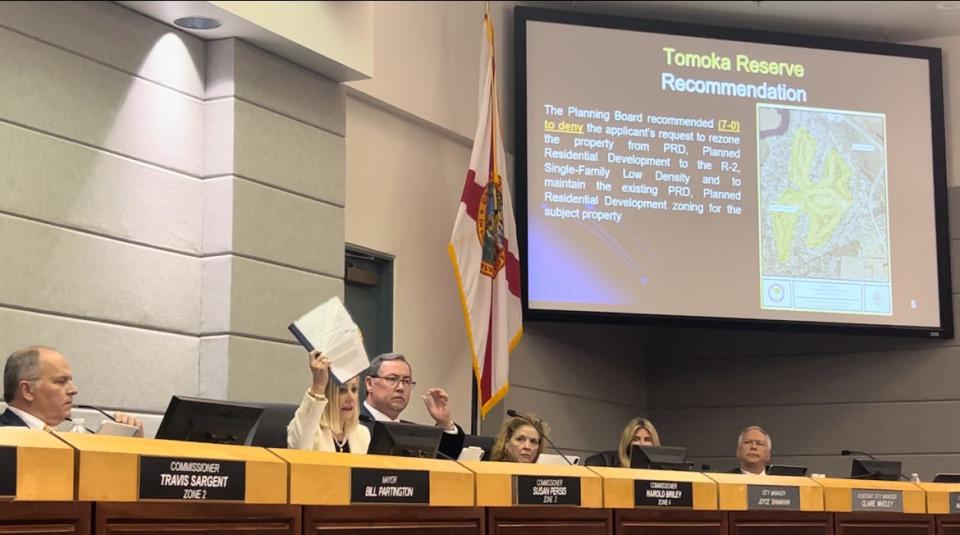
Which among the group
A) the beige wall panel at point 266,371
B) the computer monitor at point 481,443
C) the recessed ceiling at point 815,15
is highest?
the recessed ceiling at point 815,15

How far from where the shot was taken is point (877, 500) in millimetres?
5008

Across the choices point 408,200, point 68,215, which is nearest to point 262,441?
point 68,215

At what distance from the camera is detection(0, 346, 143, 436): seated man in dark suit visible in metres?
3.90

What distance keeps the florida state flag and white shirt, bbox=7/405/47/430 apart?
11.4ft

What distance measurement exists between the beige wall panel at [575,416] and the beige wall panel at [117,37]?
2.99 metres

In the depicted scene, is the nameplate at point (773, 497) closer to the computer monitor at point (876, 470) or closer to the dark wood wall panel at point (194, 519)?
the computer monitor at point (876, 470)

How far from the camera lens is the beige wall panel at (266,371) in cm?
586

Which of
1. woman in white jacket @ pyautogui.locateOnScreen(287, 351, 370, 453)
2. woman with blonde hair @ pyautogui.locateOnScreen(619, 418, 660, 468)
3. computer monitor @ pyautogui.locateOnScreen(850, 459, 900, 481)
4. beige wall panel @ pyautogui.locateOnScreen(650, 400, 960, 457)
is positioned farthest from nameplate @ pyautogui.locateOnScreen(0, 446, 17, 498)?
beige wall panel @ pyautogui.locateOnScreen(650, 400, 960, 457)

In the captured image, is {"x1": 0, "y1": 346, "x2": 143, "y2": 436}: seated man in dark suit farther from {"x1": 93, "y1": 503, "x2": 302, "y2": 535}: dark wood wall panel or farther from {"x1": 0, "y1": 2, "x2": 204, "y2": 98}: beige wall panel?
{"x1": 0, "y1": 2, "x2": 204, "y2": 98}: beige wall panel

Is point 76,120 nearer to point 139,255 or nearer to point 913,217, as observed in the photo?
point 139,255

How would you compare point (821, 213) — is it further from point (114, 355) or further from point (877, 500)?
point (114, 355)

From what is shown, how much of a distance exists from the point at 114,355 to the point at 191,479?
2.87 metres

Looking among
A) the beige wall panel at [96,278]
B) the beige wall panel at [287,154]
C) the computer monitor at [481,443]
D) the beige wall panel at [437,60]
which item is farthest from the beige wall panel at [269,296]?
the computer monitor at [481,443]

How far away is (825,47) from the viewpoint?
8.93 meters
